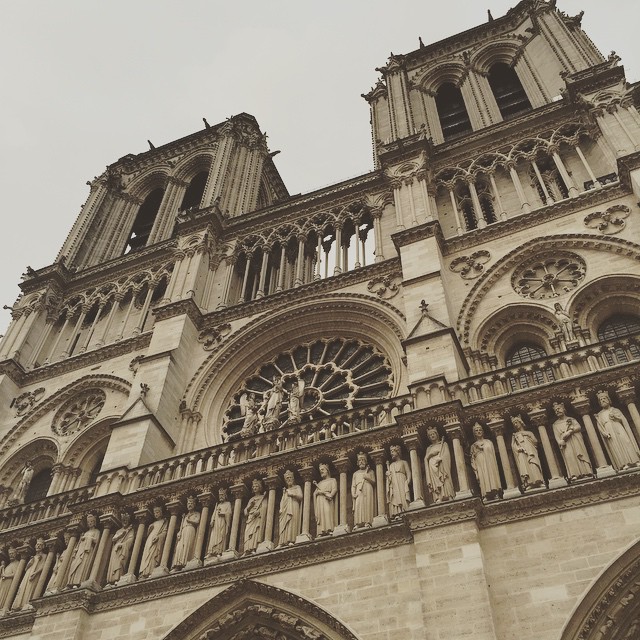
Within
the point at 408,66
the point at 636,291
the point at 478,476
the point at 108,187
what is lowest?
the point at 478,476

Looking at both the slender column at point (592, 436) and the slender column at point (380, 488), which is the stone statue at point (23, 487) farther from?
the slender column at point (592, 436)

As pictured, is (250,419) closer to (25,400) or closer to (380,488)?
(380,488)

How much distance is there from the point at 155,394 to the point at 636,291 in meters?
9.31

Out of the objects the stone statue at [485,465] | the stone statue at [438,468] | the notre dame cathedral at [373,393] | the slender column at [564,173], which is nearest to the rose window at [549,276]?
the notre dame cathedral at [373,393]

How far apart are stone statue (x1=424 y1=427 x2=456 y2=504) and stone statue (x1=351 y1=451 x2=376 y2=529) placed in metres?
0.87

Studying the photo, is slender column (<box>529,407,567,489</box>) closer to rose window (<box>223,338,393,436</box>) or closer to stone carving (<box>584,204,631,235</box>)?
rose window (<box>223,338,393,436</box>)

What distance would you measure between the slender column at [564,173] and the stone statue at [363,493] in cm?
807

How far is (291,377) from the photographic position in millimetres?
15586

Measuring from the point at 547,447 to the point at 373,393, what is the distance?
526 centimetres

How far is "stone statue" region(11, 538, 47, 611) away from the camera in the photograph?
450 inches

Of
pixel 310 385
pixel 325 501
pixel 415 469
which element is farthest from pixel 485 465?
pixel 310 385

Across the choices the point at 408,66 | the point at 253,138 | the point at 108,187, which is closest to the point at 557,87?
the point at 408,66

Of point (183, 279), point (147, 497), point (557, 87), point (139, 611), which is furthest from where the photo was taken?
point (557, 87)

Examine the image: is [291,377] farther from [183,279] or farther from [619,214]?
[619,214]
